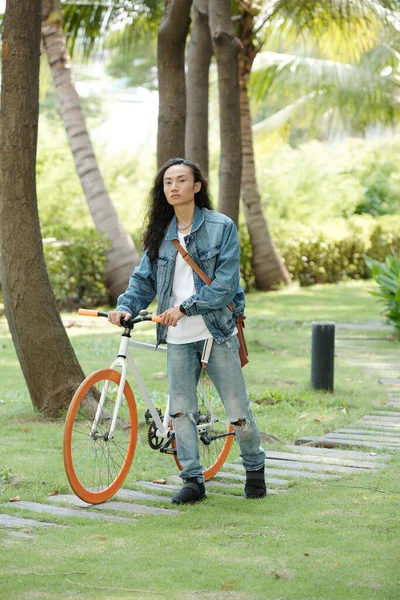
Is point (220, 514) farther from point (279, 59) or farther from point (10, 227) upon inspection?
point (279, 59)

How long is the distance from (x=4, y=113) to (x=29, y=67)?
1.33ft

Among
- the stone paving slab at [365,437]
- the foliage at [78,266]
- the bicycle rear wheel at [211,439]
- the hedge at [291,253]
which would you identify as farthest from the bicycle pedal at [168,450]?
the foliage at [78,266]

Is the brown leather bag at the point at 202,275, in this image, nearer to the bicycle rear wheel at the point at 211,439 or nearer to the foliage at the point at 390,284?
the bicycle rear wheel at the point at 211,439

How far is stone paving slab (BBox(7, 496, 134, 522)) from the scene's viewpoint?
16.9 feet

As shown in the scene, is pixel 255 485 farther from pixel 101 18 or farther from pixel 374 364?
pixel 101 18

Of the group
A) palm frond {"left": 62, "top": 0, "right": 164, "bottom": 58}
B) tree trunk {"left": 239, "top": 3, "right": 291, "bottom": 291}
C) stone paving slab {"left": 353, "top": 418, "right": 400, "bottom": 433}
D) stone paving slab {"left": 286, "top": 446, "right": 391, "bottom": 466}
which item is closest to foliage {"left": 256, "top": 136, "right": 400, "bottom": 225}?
tree trunk {"left": 239, "top": 3, "right": 291, "bottom": 291}

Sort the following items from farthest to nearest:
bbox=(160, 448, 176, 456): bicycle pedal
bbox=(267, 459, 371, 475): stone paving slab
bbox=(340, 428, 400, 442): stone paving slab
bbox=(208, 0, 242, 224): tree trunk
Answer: bbox=(208, 0, 242, 224): tree trunk → bbox=(340, 428, 400, 442): stone paving slab → bbox=(267, 459, 371, 475): stone paving slab → bbox=(160, 448, 176, 456): bicycle pedal

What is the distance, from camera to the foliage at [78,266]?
677 inches

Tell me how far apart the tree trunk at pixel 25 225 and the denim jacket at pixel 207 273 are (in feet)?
7.19

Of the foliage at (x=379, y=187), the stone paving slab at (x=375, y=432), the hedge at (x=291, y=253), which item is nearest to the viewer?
the stone paving slab at (x=375, y=432)

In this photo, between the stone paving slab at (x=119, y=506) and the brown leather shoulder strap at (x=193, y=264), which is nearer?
the stone paving slab at (x=119, y=506)

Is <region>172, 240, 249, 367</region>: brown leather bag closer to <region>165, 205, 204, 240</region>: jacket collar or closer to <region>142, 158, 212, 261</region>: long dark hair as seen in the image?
<region>165, 205, 204, 240</region>: jacket collar

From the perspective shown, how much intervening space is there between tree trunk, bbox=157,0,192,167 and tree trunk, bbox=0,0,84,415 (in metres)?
2.16

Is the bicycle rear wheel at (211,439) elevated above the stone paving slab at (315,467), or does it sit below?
above
